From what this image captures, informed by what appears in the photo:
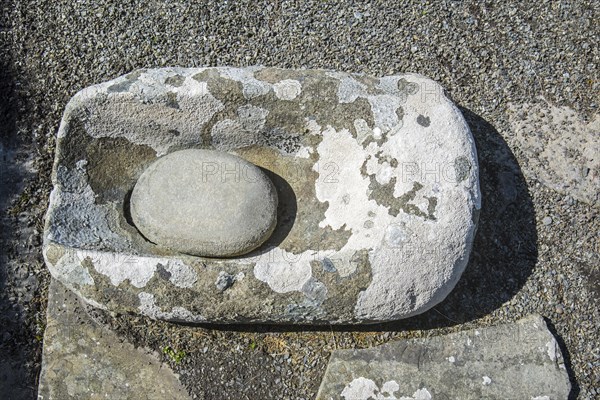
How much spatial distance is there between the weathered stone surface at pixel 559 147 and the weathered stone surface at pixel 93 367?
2.91 metres

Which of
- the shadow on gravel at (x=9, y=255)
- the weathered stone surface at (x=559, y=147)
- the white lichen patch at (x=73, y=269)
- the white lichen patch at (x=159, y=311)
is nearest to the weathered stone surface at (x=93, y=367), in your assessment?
the shadow on gravel at (x=9, y=255)

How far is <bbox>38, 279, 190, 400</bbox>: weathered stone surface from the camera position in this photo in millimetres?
3689

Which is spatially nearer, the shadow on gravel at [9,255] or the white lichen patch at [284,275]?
the white lichen patch at [284,275]

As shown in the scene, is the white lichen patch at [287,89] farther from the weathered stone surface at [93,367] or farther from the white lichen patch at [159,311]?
the weathered stone surface at [93,367]

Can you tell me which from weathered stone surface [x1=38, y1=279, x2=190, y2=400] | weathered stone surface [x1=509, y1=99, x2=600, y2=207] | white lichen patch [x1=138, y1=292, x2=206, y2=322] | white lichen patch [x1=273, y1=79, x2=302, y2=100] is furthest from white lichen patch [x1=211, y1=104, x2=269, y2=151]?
weathered stone surface [x1=509, y1=99, x2=600, y2=207]

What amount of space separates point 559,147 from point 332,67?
1727 mm

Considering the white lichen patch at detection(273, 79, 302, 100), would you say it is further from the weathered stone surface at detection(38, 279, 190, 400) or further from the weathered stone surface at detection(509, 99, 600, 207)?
the weathered stone surface at detection(38, 279, 190, 400)

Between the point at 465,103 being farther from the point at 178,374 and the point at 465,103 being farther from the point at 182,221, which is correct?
the point at 178,374

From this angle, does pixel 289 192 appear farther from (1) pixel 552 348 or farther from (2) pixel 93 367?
(1) pixel 552 348

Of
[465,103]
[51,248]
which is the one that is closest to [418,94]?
[465,103]

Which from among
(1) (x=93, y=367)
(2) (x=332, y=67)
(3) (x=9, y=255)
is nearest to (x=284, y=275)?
(1) (x=93, y=367)

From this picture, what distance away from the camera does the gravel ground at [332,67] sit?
12.4 ft

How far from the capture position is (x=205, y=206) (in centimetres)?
337

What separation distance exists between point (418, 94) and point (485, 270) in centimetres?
135
